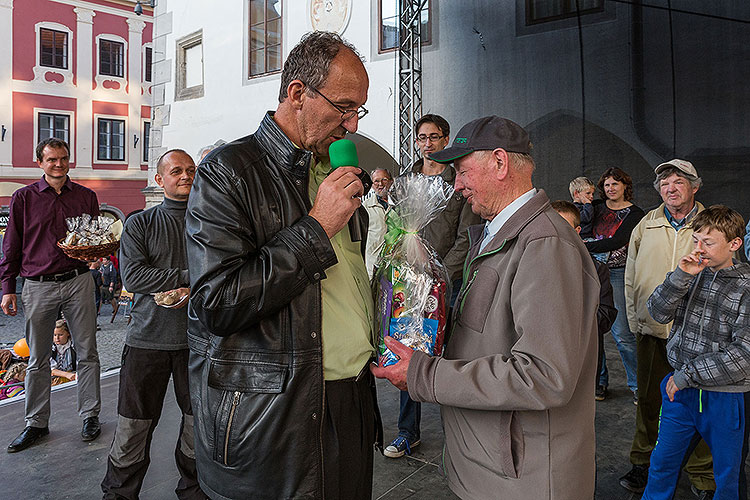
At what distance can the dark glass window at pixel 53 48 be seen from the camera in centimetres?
1917

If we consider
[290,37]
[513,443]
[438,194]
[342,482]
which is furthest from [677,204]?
[290,37]

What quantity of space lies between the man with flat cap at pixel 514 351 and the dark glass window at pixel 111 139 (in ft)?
73.1

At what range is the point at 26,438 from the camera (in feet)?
12.2

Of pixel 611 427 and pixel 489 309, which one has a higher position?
pixel 489 309

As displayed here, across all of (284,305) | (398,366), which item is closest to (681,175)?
(398,366)

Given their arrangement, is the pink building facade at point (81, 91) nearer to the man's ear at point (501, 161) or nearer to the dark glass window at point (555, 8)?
the dark glass window at point (555, 8)

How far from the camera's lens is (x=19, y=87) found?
741 inches

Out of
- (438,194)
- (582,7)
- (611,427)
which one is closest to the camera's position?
(438,194)

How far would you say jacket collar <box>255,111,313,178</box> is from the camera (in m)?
1.49

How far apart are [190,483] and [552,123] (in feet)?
17.6

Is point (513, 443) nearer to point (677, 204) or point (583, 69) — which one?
point (677, 204)

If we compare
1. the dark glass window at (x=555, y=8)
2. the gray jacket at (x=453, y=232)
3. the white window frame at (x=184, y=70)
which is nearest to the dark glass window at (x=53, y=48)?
the white window frame at (x=184, y=70)

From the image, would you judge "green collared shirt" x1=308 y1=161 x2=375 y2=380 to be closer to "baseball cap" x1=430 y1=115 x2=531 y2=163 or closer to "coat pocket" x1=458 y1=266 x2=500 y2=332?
"coat pocket" x1=458 y1=266 x2=500 y2=332

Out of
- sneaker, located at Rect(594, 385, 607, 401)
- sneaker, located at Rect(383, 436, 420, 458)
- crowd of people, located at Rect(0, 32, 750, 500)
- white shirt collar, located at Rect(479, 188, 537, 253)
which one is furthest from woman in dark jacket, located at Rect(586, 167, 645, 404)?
white shirt collar, located at Rect(479, 188, 537, 253)
